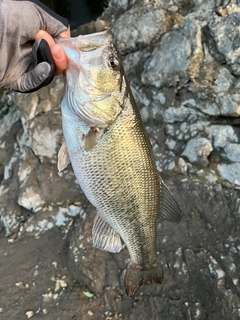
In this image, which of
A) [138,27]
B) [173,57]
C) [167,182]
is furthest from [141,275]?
[138,27]

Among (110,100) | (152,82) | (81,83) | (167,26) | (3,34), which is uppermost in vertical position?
(3,34)

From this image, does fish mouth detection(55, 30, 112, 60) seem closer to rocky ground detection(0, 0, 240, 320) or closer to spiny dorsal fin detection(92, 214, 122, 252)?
spiny dorsal fin detection(92, 214, 122, 252)

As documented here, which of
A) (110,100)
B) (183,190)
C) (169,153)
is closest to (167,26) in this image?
(169,153)

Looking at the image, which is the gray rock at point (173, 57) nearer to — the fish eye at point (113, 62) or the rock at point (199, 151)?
the rock at point (199, 151)

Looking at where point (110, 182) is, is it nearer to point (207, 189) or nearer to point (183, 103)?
point (207, 189)

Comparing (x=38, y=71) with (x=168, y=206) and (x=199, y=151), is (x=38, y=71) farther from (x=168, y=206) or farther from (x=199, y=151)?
(x=199, y=151)

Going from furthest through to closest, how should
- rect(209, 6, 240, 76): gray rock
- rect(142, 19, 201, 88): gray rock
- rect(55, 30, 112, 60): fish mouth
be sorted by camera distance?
rect(142, 19, 201, 88): gray rock
rect(209, 6, 240, 76): gray rock
rect(55, 30, 112, 60): fish mouth

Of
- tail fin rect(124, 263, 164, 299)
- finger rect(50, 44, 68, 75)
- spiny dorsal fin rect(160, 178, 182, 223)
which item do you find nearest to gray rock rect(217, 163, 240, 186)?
spiny dorsal fin rect(160, 178, 182, 223)

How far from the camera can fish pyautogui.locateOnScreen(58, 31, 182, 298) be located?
206cm

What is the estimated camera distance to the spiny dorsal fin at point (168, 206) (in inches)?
94.5

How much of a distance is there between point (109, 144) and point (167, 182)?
5.12 ft

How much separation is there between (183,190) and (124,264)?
877 millimetres

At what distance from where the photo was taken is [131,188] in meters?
2.28

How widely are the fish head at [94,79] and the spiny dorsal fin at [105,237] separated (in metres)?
0.73
